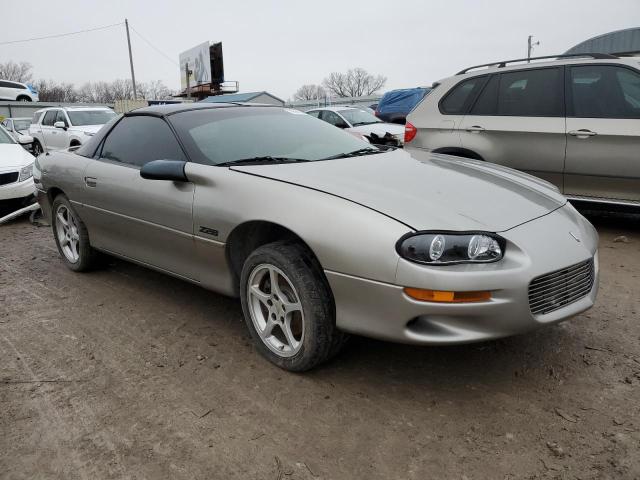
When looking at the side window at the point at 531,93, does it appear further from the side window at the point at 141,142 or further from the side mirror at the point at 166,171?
the side mirror at the point at 166,171

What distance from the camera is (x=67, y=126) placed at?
12492 mm

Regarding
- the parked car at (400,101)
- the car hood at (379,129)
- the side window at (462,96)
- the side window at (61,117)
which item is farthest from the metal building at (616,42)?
the side window at (61,117)

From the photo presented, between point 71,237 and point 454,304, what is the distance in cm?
355

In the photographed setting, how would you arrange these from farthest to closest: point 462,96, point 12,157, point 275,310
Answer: point 12,157, point 462,96, point 275,310

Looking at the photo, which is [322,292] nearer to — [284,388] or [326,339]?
[326,339]

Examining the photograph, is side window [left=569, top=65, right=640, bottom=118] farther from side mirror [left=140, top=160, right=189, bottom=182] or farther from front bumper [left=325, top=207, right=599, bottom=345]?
side mirror [left=140, top=160, right=189, bottom=182]

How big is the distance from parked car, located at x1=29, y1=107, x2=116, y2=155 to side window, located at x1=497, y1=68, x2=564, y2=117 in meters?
9.54

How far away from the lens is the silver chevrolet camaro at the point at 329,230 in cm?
226

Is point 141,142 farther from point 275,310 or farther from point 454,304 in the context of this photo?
point 454,304

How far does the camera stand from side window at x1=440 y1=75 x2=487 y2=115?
18.6ft

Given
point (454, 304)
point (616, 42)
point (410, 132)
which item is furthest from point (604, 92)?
point (616, 42)

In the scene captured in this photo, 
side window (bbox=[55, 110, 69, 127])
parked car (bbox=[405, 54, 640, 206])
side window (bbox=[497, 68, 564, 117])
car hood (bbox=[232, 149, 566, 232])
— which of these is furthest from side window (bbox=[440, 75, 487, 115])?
side window (bbox=[55, 110, 69, 127])

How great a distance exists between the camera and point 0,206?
7098mm

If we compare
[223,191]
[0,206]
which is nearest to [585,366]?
[223,191]
